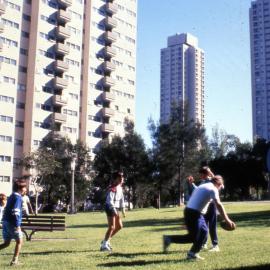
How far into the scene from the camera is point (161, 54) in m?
154

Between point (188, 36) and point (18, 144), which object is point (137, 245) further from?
point (188, 36)

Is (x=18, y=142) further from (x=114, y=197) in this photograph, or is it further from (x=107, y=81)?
(x=114, y=197)

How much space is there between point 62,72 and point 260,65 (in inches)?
2380

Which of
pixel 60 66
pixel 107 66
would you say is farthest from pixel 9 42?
pixel 107 66

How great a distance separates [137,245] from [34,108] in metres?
67.2

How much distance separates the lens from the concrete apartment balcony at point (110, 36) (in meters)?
92.9

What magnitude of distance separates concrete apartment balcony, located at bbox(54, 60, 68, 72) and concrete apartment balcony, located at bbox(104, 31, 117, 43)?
43.8 feet

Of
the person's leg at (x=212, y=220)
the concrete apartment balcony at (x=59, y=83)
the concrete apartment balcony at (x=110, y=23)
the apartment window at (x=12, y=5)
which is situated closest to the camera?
the person's leg at (x=212, y=220)

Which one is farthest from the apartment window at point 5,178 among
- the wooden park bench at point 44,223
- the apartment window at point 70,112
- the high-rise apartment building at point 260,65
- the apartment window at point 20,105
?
the high-rise apartment building at point 260,65

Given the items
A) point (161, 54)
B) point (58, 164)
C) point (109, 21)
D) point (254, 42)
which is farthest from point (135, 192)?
point (161, 54)

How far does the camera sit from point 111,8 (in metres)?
95.1

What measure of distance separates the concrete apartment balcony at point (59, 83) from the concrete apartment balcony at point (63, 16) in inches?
414

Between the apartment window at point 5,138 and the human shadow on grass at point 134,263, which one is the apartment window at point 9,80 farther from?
the human shadow on grass at point 134,263

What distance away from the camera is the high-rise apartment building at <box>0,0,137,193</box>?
7562 centimetres
